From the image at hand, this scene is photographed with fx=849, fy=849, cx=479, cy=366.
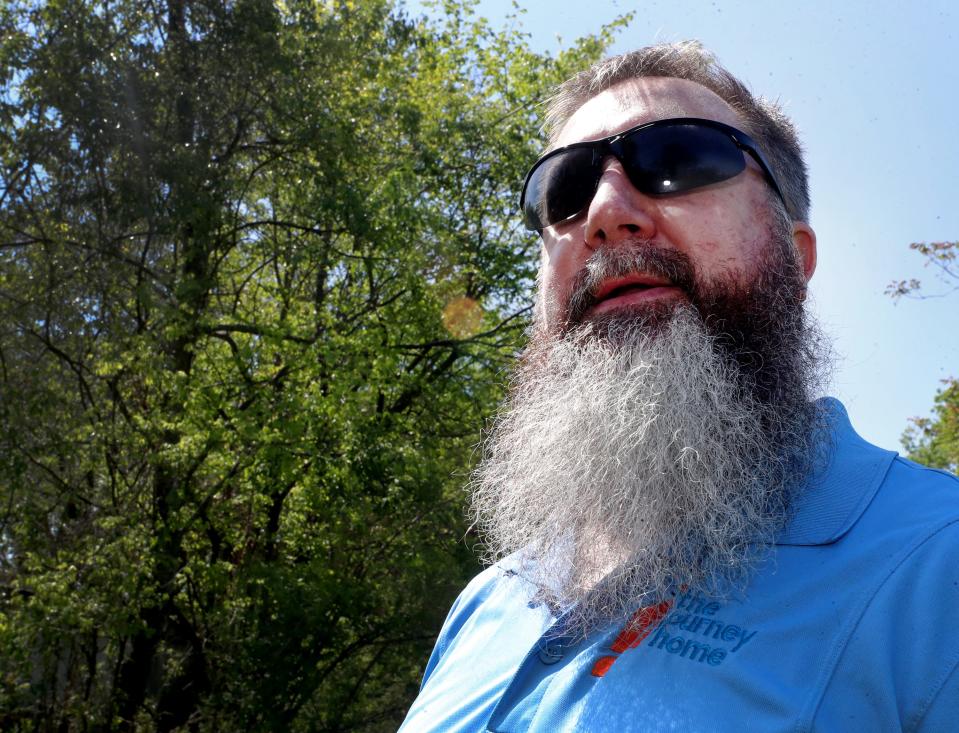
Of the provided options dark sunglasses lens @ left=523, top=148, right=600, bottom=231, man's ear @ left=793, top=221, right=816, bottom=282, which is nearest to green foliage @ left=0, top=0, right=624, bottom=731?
dark sunglasses lens @ left=523, top=148, right=600, bottom=231

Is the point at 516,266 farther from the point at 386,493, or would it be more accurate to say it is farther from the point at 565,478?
the point at 565,478

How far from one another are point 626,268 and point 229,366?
909 centimetres

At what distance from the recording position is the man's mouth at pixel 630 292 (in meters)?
1.68

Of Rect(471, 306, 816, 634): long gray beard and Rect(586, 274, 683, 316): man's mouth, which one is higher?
Rect(586, 274, 683, 316): man's mouth

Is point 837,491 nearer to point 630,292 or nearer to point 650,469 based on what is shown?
point 650,469

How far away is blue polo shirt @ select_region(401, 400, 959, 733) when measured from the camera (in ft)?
3.38

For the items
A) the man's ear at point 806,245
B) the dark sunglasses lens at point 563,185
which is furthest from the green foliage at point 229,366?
the man's ear at point 806,245

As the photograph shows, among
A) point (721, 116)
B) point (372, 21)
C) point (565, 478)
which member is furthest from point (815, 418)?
point (372, 21)

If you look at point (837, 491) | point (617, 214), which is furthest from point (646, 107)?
point (837, 491)

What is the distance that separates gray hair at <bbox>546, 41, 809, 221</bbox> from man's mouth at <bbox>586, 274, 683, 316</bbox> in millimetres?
463

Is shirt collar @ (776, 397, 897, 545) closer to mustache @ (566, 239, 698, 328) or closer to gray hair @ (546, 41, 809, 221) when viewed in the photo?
mustache @ (566, 239, 698, 328)

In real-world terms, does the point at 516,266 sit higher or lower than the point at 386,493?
higher

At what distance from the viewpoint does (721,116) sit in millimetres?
1960

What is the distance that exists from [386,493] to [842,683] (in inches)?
320
